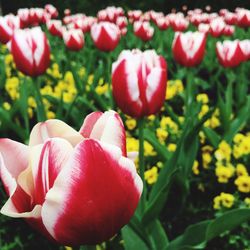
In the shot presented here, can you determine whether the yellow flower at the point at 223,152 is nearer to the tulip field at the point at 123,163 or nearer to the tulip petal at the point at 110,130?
the tulip field at the point at 123,163

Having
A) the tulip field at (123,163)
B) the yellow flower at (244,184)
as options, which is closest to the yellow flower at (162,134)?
the tulip field at (123,163)

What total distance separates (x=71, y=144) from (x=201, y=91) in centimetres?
265

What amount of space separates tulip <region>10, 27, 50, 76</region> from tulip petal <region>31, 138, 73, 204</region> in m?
1.26

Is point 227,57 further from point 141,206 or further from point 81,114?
point 141,206

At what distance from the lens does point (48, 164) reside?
0.61 meters

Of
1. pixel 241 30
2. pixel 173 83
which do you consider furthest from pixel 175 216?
pixel 241 30

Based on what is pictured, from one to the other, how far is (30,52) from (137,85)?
0.68 meters

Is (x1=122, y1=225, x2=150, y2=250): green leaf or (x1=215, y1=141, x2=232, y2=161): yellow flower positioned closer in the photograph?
(x1=122, y1=225, x2=150, y2=250): green leaf

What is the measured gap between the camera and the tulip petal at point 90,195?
23.4 inches

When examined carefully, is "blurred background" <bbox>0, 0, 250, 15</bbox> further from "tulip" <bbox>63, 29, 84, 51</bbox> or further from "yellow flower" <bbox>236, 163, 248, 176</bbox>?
Result: "yellow flower" <bbox>236, 163, 248, 176</bbox>

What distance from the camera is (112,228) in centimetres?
66

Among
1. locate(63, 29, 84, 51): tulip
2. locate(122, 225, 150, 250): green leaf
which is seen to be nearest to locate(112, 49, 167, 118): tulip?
locate(122, 225, 150, 250): green leaf

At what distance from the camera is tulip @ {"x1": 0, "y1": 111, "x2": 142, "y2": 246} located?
597 mm

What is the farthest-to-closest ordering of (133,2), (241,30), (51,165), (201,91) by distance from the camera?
1. (133,2)
2. (241,30)
3. (201,91)
4. (51,165)
